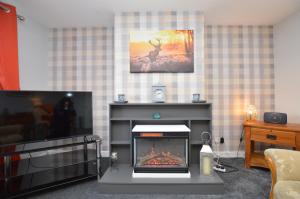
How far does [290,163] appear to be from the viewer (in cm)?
159

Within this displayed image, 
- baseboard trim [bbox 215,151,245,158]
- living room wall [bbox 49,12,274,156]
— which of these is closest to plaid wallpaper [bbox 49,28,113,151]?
living room wall [bbox 49,12,274,156]

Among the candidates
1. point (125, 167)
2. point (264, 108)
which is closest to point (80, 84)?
point (125, 167)

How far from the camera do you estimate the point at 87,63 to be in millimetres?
3373

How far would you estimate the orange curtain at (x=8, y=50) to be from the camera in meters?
2.35

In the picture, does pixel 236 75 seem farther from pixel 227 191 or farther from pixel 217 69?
pixel 227 191

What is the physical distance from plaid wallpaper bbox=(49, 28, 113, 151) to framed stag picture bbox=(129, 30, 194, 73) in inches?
31.8

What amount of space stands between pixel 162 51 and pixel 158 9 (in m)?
0.64

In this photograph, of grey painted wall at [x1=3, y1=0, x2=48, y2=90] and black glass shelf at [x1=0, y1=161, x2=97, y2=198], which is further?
grey painted wall at [x1=3, y1=0, x2=48, y2=90]

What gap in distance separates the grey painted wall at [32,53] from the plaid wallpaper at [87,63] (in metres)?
0.13

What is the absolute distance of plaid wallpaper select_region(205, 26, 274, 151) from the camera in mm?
3256

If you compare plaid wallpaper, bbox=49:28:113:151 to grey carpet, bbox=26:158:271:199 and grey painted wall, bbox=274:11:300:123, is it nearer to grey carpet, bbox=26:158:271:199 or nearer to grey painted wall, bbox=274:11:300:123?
grey carpet, bbox=26:158:271:199

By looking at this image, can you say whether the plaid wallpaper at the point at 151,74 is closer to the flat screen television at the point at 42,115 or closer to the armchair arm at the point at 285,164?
the flat screen television at the point at 42,115

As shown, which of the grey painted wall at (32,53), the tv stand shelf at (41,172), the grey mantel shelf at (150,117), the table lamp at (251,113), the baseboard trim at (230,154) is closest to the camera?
the tv stand shelf at (41,172)

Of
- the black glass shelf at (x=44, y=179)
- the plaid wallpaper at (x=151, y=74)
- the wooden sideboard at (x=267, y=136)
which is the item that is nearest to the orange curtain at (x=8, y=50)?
the black glass shelf at (x=44, y=179)
